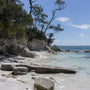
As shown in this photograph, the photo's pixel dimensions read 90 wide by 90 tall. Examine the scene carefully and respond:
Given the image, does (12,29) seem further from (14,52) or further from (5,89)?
(5,89)

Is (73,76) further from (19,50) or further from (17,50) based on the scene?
(17,50)

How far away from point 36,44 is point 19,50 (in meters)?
16.1

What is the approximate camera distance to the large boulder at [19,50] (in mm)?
14234

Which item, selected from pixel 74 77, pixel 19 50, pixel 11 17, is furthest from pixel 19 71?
pixel 19 50

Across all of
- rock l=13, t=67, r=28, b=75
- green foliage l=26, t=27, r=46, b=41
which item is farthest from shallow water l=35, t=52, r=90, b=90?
green foliage l=26, t=27, r=46, b=41

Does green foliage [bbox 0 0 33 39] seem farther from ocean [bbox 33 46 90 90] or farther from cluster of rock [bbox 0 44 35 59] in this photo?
ocean [bbox 33 46 90 90]

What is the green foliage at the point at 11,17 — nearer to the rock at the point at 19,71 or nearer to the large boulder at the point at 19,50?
the large boulder at the point at 19,50

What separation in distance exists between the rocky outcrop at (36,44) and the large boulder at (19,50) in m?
14.6

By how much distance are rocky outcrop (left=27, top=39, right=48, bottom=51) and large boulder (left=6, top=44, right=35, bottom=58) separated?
14614 millimetres

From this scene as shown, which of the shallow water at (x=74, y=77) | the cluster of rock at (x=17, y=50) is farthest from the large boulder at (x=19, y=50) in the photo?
the shallow water at (x=74, y=77)

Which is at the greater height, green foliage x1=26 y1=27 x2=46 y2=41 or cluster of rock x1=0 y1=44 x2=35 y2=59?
green foliage x1=26 y1=27 x2=46 y2=41

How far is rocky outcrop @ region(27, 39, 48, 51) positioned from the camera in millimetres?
29688

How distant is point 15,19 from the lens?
40.7ft

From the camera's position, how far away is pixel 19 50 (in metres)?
14.6
